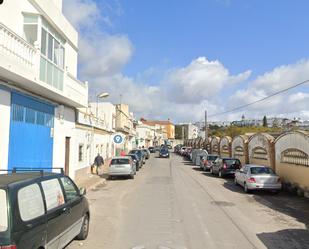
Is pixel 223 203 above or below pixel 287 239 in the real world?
above

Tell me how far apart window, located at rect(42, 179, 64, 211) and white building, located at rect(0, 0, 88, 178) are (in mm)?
6074

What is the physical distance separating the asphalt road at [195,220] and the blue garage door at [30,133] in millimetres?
3012

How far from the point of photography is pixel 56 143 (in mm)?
20516

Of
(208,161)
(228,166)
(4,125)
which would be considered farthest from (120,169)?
(4,125)

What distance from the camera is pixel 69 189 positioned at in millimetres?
8727

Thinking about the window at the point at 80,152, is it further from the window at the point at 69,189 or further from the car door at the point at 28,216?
the car door at the point at 28,216

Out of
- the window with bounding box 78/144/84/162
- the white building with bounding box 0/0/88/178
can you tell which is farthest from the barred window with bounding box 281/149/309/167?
the window with bounding box 78/144/84/162

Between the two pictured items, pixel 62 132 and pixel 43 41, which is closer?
pixel 43 41

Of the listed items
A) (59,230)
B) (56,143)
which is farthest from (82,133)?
(59,230)

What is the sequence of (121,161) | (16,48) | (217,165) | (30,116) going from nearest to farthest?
(16,48)
(30,116)
(121,161)
(217,165)

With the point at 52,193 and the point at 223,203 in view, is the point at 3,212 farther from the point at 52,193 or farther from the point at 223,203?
the point at 223,203

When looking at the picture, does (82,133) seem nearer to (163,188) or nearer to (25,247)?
(163,188)

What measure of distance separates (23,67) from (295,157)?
14621mm

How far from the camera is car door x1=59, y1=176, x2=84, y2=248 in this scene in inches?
311
